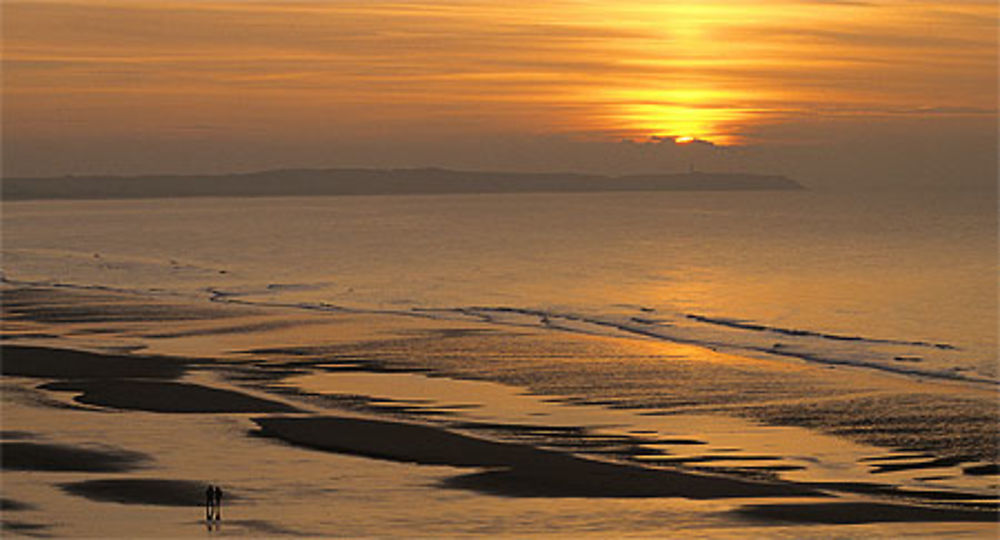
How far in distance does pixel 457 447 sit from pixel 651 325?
74.4ft

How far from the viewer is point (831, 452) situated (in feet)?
78.3

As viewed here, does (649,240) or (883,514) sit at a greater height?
(649,240)

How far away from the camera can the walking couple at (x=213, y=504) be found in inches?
724

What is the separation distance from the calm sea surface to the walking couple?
20.5 meters

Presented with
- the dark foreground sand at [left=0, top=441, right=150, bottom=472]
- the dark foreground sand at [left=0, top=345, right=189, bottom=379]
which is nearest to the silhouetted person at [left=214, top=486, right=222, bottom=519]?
the dark foreground sand at [left=0, top=441, right=150, bottom=472]

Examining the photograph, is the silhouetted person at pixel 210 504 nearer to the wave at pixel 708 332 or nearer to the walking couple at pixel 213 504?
the walking couple at pixel 213 504

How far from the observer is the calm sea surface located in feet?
146

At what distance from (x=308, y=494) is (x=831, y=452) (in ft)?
28.1


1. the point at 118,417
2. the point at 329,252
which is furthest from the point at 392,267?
the point at 118,417

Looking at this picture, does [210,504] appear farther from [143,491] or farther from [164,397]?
[164,397]

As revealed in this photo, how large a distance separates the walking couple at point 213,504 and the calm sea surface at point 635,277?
20.5m

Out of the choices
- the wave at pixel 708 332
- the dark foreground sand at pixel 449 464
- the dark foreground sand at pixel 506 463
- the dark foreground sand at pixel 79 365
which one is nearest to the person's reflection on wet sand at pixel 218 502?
the dark foreground sand at pixel 449 464

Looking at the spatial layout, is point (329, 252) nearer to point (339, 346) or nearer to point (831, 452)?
point (339, 346)

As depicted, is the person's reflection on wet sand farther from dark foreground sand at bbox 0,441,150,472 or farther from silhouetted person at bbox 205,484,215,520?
dark foreground sand at bbox 0,441,150,472
